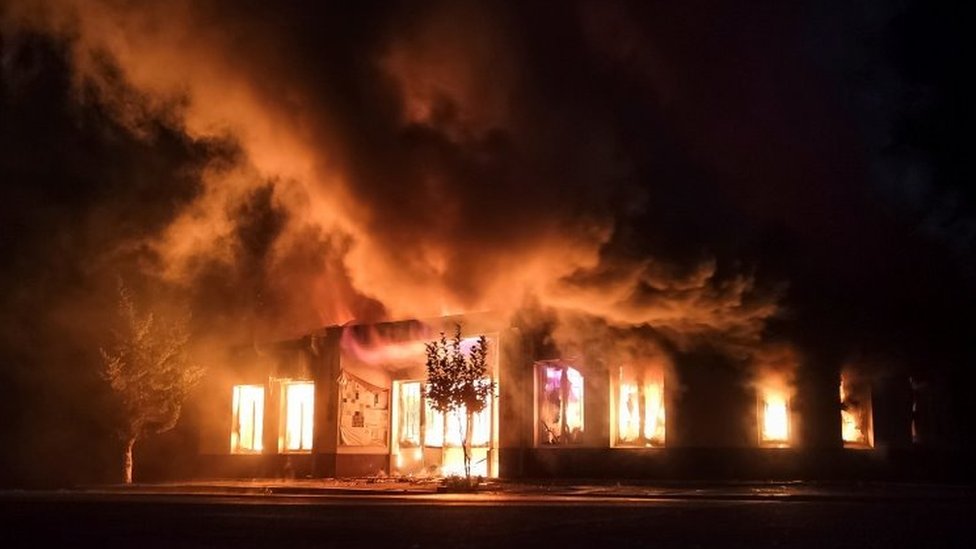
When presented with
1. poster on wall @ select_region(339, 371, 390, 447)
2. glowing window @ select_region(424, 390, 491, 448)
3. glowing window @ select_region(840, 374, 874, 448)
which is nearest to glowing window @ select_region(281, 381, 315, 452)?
poster on wall @ select_region(339, 371, 390, 447)

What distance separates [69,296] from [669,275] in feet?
77.5

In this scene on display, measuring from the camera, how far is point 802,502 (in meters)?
18.0

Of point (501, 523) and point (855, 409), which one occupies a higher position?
point (855, 409)

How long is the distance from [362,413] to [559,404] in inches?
286

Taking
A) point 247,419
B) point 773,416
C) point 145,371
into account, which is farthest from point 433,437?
point 773,416

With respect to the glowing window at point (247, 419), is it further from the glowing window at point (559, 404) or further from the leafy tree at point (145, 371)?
the glowing window at point (559, 404)

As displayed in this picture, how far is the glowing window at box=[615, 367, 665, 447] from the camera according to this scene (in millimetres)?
25906

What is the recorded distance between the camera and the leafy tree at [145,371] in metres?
30.8

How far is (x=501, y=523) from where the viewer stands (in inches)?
550

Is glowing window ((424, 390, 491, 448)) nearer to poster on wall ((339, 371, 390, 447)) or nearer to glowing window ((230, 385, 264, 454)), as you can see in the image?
poster on wall ((339, 371, 390, 447))

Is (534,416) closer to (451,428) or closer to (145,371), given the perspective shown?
(451,428)

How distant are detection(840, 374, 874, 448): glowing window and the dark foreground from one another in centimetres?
595

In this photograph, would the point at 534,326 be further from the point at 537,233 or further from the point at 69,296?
the point at 69,296

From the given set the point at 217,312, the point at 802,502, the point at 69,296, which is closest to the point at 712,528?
the point at 802,502
